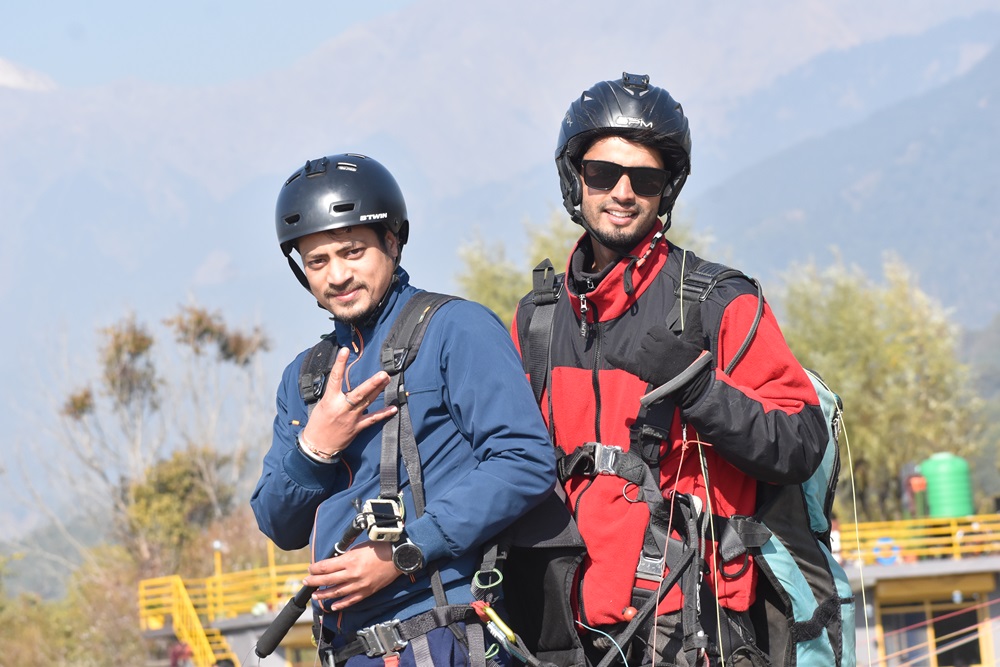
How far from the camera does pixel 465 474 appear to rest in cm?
337

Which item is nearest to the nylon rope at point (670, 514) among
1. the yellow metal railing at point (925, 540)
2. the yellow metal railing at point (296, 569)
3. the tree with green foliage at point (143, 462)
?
the yellow metal railing at point (925, 540)

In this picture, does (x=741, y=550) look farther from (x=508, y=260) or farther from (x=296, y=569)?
(x=508, y=260)

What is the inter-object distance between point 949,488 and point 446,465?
25.6 metres

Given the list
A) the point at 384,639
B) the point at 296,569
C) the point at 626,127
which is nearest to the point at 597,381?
the point at 626,127

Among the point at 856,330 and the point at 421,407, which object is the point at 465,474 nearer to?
the point at 421,407

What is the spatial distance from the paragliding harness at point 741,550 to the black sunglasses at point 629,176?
306 mm

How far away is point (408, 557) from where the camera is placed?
3.28m

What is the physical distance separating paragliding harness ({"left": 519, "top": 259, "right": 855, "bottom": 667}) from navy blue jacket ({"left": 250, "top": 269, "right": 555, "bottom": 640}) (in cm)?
43

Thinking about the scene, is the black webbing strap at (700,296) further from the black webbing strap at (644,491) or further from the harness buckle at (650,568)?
the harness buckle at (650,568)

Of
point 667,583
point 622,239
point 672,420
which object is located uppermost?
point 622,239

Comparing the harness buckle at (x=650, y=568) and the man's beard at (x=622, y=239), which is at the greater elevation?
the man's beard at (x=622, y=239)

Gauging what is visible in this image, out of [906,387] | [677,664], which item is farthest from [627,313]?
[906,387]

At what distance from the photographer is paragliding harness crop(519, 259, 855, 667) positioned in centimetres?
364

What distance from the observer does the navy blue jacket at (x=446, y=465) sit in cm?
329
